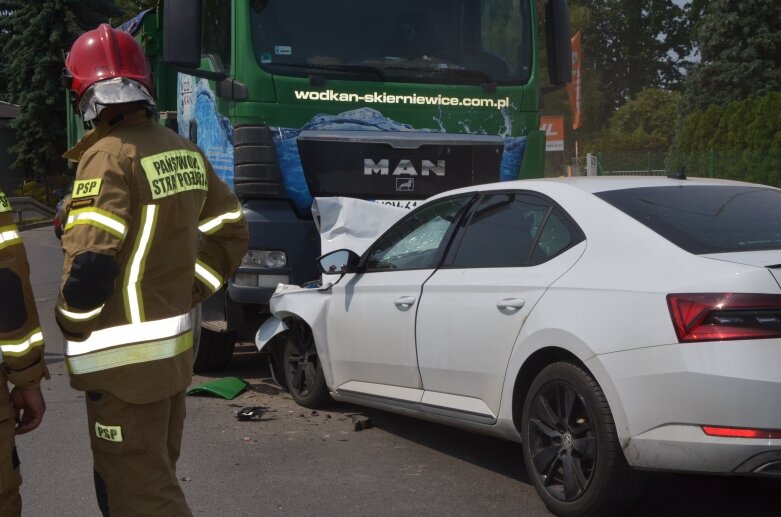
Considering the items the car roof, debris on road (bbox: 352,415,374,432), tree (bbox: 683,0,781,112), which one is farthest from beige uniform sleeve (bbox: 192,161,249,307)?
tree (bbox: 683,0,781,112)

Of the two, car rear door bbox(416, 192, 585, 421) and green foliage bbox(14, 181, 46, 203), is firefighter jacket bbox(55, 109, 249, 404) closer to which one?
car rear door bbox(416, 192, 585, 421)

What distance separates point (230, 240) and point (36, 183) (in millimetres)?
39265

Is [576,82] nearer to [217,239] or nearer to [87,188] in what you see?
[217,239]

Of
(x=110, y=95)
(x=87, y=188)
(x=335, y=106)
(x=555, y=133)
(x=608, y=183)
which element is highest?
(x=110, y=95)

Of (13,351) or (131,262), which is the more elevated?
(131,262)

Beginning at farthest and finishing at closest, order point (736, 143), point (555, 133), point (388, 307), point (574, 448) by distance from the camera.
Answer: point (736, 143) < point (555, 133) < point (388, 307) < point (574, 448)

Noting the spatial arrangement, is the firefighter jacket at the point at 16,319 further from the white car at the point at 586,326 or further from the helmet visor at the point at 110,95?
the white car at the point at 586,326

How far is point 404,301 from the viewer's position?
587cm

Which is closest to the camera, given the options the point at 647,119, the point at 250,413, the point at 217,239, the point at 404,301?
the point at 217,239

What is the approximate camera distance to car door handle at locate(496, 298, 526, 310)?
16.4 feet

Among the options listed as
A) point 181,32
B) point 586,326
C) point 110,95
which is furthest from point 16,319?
point 181,32

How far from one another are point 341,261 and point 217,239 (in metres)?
2.95

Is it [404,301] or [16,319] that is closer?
[16,319]

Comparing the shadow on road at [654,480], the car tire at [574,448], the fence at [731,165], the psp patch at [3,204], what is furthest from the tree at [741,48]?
the psp patch at [3,204]
